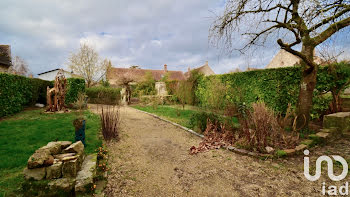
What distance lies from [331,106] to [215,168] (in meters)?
5.41

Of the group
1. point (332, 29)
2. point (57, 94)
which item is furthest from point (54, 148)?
point (332, 29)

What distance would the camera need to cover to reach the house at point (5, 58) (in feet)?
52.2

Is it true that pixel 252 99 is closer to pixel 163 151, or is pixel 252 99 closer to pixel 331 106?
pixel 331 106

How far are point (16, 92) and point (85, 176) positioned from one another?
28.0ft

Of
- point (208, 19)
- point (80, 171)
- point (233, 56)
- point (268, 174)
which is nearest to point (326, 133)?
point (268, 174)

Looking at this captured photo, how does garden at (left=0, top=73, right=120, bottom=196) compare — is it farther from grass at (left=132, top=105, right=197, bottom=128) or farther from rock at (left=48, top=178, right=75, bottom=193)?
grass at (left=132, top=105, right=197, bottom=128)

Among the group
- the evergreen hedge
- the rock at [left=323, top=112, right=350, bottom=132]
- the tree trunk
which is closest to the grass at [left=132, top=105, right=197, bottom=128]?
the tree trunk

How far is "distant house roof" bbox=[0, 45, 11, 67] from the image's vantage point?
52.3ft

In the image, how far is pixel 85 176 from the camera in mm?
2352

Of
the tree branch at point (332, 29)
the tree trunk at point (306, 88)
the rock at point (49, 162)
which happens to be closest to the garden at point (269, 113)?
the tree trunk at point (306, 88)

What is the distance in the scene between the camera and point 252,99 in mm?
8180

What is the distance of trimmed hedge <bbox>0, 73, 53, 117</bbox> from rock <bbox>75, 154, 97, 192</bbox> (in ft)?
23.3

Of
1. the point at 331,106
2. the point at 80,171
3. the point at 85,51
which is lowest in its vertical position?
the point at 80,171

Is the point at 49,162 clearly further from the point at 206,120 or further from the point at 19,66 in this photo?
the point at 19,66
